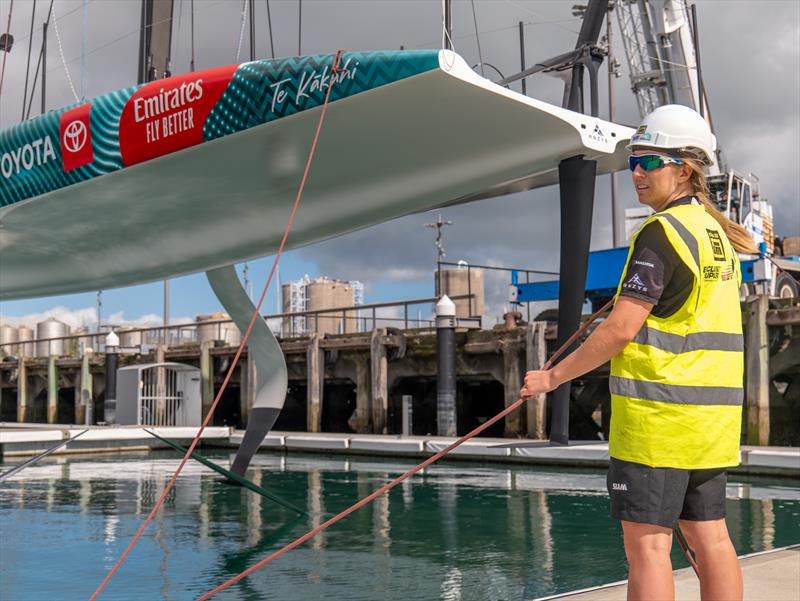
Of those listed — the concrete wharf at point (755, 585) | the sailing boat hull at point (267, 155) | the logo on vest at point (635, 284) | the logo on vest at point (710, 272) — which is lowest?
the concrete wharf at point (755, 585)

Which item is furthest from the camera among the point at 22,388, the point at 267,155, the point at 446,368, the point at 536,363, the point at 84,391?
the point at 22,388

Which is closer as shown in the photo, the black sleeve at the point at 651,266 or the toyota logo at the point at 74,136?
the black sleeve at the point at 651,266

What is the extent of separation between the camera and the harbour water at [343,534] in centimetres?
530

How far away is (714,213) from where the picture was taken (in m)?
2.39

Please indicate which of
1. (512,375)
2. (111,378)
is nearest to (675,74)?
(512,375)

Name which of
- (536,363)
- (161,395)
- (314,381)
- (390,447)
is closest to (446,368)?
(536,363)

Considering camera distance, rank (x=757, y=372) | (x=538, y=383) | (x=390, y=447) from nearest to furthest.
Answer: (x=538, y=383) < (x=757, y=372) < (x=390, y=447)

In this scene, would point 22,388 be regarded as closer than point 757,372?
No

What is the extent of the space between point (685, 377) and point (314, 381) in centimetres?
1824

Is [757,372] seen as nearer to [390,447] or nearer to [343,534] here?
[390,447]

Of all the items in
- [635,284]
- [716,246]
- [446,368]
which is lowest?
[446,368]

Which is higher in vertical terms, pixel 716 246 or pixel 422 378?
pixel 716 246

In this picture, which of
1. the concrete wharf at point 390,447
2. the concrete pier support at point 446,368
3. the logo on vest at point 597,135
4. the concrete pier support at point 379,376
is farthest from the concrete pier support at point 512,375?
the logo on vest at point 597,135

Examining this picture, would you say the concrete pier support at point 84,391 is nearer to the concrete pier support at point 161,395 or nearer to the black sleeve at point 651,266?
the concrete pier support at point 161,395
